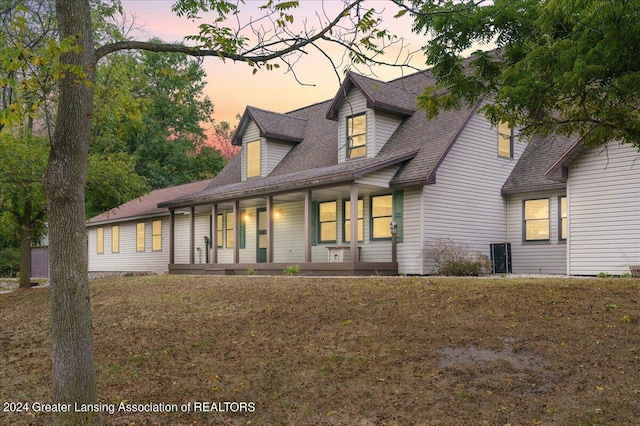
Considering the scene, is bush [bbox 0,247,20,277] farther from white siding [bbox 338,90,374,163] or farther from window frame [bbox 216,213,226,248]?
white siding [bbox 338,90,374,163]

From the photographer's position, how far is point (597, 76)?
803cm

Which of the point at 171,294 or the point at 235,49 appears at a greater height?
the point at 235,49

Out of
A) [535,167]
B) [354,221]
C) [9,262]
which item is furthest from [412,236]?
[9,262]

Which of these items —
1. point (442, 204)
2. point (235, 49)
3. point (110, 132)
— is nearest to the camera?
point (235, 49)

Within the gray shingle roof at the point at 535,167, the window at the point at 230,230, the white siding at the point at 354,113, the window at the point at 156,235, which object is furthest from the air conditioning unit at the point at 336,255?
the window at the point at 156,235

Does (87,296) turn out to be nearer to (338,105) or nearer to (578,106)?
(578,106)

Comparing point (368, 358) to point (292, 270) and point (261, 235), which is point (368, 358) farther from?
point (261, 235)

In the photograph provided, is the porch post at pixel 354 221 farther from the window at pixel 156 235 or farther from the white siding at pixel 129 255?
the window at pixel 156 235

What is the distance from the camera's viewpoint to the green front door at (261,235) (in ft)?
79.7

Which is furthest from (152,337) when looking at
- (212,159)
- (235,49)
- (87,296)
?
(212,159)

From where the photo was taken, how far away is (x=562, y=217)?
19078 mm

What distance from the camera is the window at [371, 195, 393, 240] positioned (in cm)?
1950

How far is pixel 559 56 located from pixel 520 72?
76cm

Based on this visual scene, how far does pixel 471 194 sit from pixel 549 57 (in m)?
12.0
